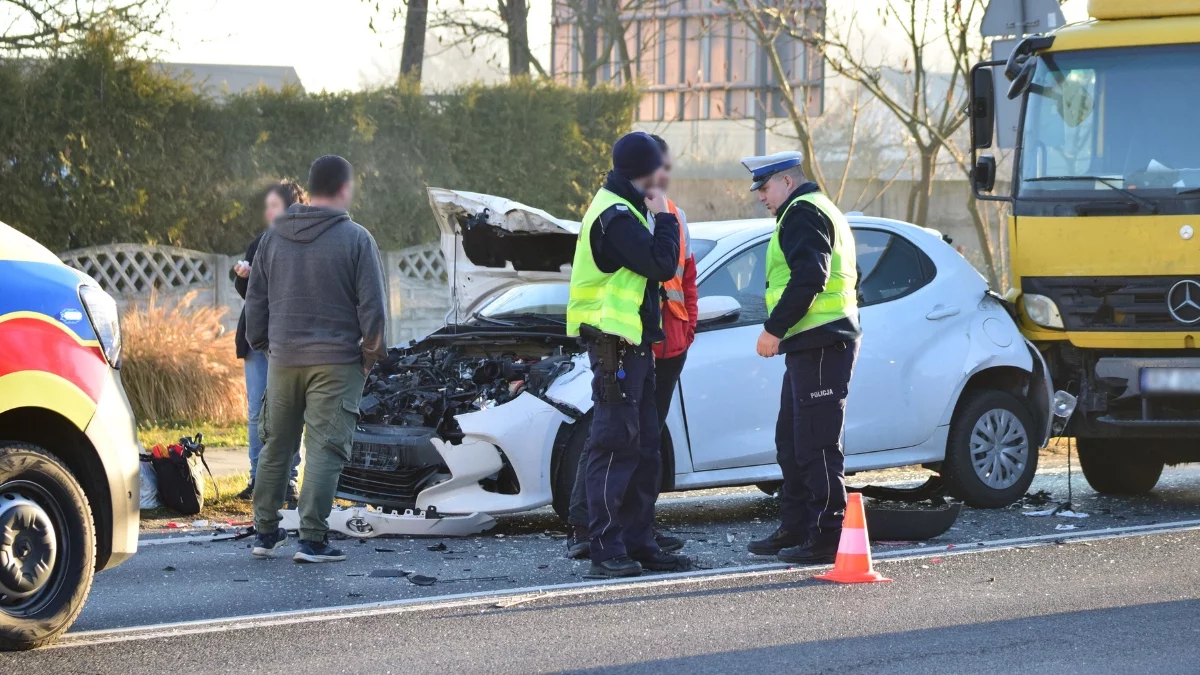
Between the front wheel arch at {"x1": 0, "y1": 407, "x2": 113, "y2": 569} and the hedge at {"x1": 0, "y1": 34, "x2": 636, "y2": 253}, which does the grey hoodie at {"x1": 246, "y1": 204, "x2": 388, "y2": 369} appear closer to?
the front wheel arch at {"x1": 0, "y1": 407, "x2": 113, "y2": 569}

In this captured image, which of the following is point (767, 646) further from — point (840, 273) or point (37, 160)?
point (37, 160)

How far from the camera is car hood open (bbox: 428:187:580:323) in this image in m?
8.63

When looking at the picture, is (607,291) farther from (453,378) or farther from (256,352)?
(256,352)

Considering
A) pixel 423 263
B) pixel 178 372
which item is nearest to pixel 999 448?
pixel 178 372

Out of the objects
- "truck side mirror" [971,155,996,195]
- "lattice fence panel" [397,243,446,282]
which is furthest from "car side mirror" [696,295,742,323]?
"lattice fence panel" [397,243,446,282]

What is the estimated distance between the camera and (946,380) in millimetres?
8844

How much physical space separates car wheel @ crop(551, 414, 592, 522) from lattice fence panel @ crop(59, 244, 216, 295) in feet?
25.7

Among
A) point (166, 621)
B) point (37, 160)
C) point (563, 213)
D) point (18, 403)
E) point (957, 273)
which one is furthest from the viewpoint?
point (563, 213)

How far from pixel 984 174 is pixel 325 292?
14.6ft

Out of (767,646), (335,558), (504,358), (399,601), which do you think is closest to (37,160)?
(504,358)

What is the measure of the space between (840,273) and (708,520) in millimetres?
2179

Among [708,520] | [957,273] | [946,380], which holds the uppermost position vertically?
[957,273]

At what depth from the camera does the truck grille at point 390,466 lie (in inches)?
311

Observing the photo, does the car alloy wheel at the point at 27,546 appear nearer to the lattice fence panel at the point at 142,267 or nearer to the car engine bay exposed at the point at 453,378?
the car engine bay exposed at the point at 453,378
